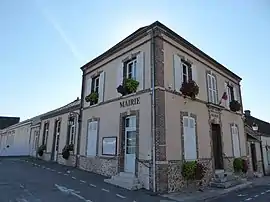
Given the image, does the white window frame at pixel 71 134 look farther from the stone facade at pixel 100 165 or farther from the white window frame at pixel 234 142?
the white window frame at pixel 234 142

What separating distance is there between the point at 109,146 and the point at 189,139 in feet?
11.1

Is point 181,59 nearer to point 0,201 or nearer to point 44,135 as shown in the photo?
point 0,201

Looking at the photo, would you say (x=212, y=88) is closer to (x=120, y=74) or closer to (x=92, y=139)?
(x=120, y=74)

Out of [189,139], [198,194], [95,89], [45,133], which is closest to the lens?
[198,194]

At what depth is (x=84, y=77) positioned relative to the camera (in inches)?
532

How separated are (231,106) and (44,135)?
1347cm

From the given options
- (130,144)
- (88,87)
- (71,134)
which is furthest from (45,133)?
(130,144)

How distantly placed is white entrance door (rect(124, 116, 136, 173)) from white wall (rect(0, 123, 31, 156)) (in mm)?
14722

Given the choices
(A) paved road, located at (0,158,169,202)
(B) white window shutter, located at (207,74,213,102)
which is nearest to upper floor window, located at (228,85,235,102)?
(B) white window shutter, located at (207,74,213,102)

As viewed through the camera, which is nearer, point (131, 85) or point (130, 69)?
point (131, 85)

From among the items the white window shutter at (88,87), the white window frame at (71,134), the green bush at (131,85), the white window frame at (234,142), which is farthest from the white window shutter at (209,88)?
the white window frame at (71,134)

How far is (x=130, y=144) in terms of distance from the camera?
30.3 feet

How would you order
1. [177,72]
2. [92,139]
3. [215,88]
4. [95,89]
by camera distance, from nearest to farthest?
[177,72], [92,139], [215,88], [95,89]

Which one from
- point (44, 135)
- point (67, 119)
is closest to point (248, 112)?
point (67, 119)
